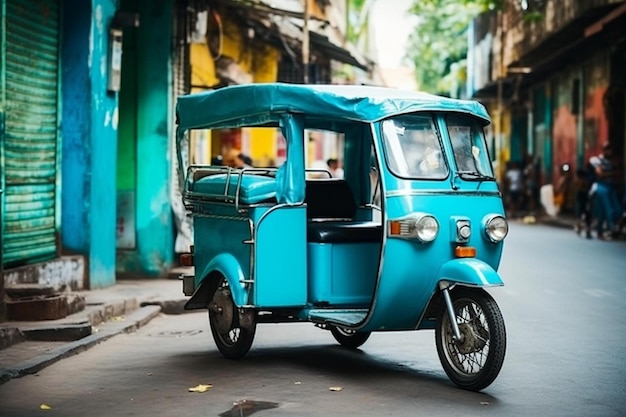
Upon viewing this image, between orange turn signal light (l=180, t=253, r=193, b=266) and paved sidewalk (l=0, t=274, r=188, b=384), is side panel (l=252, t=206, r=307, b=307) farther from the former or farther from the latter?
paved sidewalk (l=0, t=274, r=188, b=384)

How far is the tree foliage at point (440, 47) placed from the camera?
165 ft

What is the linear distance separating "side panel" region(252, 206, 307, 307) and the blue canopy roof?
0.74 meters

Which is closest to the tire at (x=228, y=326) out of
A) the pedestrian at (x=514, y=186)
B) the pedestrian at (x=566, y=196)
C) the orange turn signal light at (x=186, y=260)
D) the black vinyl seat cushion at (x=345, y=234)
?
the orange turn signal light at (x=186, y=260)

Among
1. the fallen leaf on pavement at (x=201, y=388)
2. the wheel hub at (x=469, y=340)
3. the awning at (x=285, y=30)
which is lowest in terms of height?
the fallen leaf on pavement at (x=201, y=388)

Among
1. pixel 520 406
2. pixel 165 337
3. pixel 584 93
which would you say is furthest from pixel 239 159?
pixel 584 93

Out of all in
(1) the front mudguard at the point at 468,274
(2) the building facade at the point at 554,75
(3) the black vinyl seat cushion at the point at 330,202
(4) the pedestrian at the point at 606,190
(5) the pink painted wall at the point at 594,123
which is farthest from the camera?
(5) the pink painted wall at the point at 594,123

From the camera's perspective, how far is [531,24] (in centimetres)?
3225

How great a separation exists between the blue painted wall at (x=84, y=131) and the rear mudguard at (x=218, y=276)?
383 cm

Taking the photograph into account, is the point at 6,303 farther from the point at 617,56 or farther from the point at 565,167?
the point at 565,167

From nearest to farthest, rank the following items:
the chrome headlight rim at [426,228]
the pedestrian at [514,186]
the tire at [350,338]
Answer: the chrome headlight rim at [426,228]
the tire at [350,338]
the pedestrian at [514,186]

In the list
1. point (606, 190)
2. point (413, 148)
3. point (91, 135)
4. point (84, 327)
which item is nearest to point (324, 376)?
point (413, 148)

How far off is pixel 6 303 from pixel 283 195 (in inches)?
129

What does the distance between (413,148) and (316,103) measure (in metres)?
0.75

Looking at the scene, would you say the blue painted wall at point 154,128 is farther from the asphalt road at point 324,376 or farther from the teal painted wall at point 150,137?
the asphalt road at point 324,376
